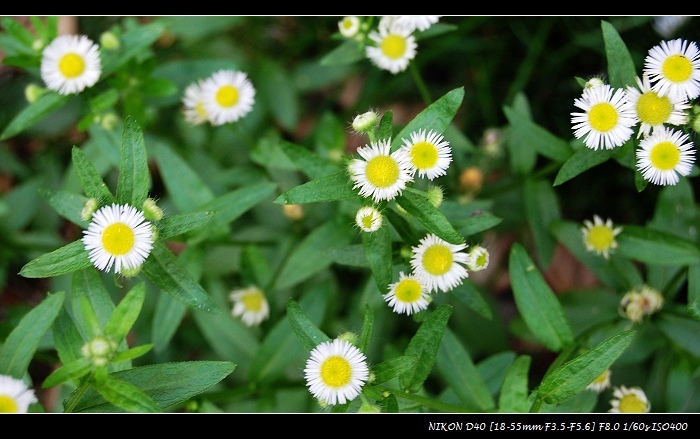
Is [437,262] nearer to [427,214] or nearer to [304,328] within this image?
[427,214]

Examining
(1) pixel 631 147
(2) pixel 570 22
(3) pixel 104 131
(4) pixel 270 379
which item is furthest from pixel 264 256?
(2) pixel 570 22

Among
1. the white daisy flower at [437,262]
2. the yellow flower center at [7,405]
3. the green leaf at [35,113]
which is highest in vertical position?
the green leaf at [35,113]

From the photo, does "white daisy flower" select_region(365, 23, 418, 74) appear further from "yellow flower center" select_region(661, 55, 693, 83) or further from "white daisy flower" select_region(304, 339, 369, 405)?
"white daisy flower" select_region(304, 339, 369, 405)

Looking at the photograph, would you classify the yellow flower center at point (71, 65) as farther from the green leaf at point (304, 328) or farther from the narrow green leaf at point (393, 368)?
the narrow green leaf at point (393, 368)

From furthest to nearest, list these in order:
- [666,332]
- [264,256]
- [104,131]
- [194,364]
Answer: [264,256]
[104,131]
[666,332]
[194,364]

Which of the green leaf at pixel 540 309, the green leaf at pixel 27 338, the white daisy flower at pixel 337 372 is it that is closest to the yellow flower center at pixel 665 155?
the green leaf at pixel 540 309

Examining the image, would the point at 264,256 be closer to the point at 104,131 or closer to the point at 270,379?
the point at 270,379

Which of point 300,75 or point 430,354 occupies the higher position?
point 300,75
